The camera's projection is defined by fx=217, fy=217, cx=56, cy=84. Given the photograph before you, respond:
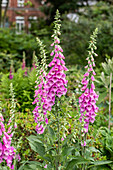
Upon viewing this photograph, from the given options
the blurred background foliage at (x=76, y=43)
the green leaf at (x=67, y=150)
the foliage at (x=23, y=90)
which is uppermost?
the blurred background foliage at (x=76, y=43)

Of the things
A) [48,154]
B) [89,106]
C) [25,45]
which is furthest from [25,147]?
[25,45]

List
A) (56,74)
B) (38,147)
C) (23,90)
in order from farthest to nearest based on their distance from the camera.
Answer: (23,90)
(38,147)
(56,74)

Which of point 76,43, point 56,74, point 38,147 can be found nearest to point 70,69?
point 76,43

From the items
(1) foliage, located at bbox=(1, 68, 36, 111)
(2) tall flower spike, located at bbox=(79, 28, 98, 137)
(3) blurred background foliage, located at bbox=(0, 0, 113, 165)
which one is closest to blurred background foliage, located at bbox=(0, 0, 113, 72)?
(3) blurred background foliage, located at bbox=(0, 0, 113, 165)

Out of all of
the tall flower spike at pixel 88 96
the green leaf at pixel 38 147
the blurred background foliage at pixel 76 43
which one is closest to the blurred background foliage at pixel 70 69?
the blurred background foliage at pixel 76 43

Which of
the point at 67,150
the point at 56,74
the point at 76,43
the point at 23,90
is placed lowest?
the point at 23,90

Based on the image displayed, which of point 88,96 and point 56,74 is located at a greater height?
point 56,74

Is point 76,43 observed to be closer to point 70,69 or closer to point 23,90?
point 70,69

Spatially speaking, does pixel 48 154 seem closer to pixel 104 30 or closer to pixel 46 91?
pixel 46 91

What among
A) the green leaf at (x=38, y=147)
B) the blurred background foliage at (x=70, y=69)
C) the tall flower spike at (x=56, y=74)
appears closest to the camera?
the tall flower spike at (x=56, y=74)

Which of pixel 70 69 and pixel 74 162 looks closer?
pixel 74 162

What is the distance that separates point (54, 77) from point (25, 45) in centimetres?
876

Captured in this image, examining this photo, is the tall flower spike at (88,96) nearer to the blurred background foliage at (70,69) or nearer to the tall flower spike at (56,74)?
the tall flower spike at (56,74)

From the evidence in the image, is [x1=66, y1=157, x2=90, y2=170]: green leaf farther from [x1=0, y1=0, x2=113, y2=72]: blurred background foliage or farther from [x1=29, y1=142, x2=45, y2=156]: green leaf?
[x1=0, y1=0, x2=113, y2=72]: blurred background foliage
